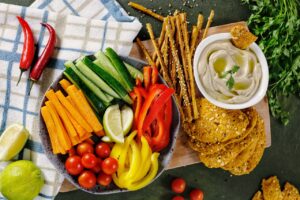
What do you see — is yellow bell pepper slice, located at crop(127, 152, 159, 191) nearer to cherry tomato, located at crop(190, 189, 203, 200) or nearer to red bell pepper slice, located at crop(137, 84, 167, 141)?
red bell pepper slice, located at crop(137, 84, 167, 141)

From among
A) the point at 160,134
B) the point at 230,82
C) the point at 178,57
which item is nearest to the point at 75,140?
the point at 160,134

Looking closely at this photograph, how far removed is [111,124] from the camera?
2.95m

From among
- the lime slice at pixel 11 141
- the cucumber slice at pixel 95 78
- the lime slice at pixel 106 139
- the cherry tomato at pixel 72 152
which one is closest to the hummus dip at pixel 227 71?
the cucumber slice at pixel 95 78

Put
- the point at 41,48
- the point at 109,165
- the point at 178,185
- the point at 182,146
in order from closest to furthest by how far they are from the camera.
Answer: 1. the point at 109,165
2. the point at 41,48
3. the point at 182,146
4. the point at 178,185

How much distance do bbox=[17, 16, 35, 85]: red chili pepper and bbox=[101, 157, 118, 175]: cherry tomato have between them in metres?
0.76

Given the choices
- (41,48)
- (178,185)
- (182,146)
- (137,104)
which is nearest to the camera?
(137,104)

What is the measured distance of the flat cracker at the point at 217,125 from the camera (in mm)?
3162

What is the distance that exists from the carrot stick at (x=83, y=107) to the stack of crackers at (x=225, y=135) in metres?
0.62

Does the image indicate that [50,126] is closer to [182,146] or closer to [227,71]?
[182,146]

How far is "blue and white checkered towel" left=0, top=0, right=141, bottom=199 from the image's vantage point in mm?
3135

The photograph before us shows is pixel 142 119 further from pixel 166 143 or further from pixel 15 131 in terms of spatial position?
pixel 15 131

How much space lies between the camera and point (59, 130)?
2908mm

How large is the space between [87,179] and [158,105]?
61 cm

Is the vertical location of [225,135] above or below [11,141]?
above
